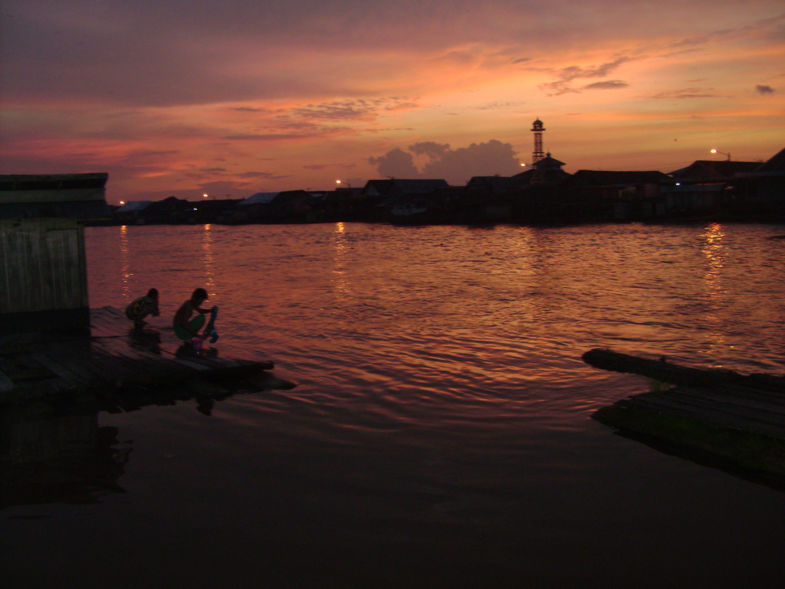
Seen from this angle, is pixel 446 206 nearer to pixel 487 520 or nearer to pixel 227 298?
pixel 227 298

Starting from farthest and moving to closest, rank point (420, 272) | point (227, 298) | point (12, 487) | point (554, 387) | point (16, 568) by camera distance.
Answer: point (420, 272) < point (227, 298) < point (554, 387) < point (12, 487) < point (16, 568)

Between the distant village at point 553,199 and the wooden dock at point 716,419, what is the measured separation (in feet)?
175

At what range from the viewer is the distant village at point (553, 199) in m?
61.8

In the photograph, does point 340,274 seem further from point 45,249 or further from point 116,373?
point 116,373

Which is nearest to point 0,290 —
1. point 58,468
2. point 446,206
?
point 58,468

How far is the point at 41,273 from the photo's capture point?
12.5 metres

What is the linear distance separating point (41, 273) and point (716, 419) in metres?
12.1

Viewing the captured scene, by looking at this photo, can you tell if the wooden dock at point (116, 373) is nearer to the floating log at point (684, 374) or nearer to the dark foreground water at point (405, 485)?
the dark foreground water at point (405, 485)

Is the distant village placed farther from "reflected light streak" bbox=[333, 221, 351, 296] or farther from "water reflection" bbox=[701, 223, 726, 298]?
"reflected light streak" bbox=[333, 221, 351, 296]

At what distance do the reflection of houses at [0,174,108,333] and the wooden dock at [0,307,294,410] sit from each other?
98cm

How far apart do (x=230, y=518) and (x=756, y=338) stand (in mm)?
12454

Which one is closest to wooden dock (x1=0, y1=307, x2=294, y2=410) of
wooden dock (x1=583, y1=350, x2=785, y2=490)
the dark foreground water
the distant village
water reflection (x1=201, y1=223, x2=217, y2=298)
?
the dark foreground water

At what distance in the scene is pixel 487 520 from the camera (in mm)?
5684

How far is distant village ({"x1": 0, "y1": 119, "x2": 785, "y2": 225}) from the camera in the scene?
61812mm
